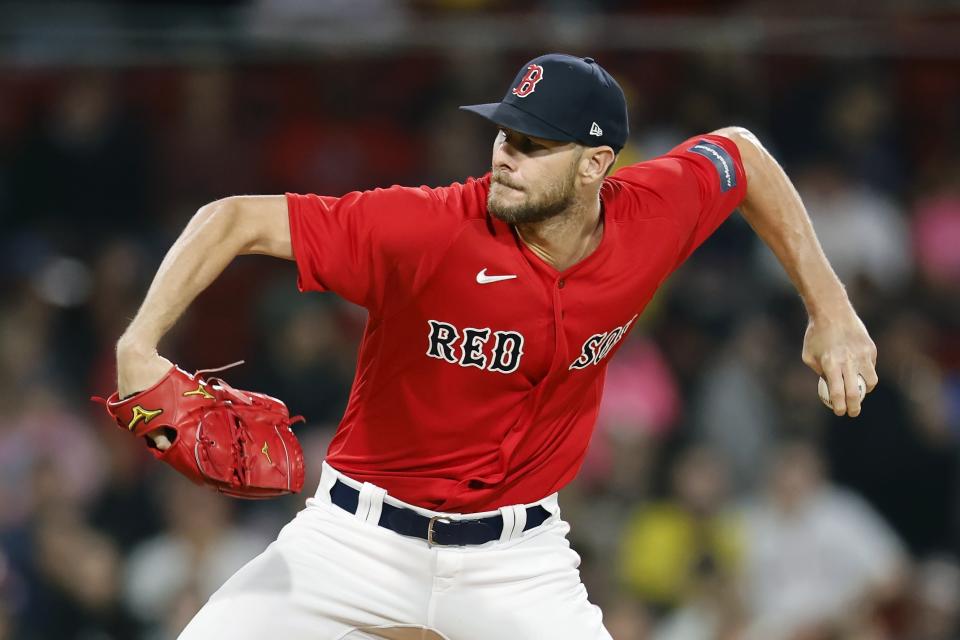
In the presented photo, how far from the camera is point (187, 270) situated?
3.21m

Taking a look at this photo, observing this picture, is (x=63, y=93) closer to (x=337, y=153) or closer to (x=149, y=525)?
(x=337, y=153)

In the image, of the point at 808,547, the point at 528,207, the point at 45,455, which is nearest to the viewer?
the point at 528,207

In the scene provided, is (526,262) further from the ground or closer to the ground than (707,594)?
further from the ground

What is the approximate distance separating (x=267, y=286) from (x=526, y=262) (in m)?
4.02

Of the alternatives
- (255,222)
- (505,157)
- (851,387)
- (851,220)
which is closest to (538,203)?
(505,157)

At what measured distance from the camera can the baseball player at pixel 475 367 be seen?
3504 millimetres

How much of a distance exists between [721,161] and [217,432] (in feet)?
5.57

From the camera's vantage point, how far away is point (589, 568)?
21.7 ft

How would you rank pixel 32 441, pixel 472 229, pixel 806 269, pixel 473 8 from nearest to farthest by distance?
pixel 472 229
pixel 806 269
pixel 32 441
pixel 473 8

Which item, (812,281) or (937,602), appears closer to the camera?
(812,281)

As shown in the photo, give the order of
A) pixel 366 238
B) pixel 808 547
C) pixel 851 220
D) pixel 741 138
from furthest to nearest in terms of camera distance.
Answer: pixel 851 220, pixel 808 547, pixel 741 138, pixel 366 238

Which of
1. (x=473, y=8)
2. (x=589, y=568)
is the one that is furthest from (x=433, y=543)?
(x=473, y=8)

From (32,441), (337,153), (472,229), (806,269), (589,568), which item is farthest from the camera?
(337,153)

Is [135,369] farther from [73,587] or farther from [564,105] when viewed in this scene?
[73,587]
